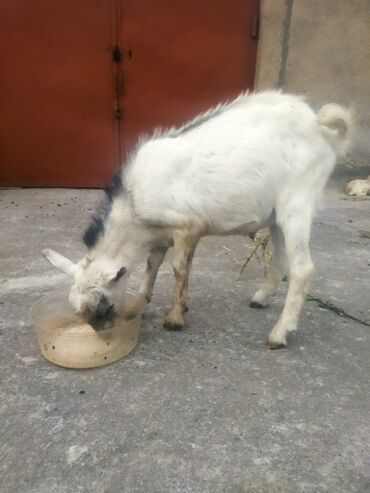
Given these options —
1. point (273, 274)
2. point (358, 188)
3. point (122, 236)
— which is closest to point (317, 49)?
point (358, 188)

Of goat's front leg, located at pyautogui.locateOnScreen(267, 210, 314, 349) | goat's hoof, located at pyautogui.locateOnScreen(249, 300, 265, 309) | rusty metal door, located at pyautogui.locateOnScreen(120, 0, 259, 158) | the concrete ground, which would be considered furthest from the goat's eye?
rusty metal door, located at pyautogui.locateOnScreen(120, 0, 259, 158)

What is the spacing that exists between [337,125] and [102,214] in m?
1.65

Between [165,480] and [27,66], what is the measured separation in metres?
6.46

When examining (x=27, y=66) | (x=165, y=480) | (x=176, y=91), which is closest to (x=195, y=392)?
(x=165, y=480)

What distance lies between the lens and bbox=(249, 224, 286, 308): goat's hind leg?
412 cm

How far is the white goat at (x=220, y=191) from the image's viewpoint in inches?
138

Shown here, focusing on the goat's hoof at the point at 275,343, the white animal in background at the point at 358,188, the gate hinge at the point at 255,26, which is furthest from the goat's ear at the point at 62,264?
the white animal in background at the point at 358,188

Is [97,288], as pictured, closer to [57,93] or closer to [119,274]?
[119,274]

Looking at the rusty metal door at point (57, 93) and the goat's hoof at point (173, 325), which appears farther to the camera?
the rusty metal door at point (57, 93)

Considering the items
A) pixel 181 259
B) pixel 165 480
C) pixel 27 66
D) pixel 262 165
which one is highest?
pixel 27 66

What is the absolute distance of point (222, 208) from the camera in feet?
11.7

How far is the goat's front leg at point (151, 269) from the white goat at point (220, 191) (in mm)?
241

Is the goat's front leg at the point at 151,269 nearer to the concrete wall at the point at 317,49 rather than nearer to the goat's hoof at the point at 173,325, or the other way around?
the goat's hoof at the point at 173,325

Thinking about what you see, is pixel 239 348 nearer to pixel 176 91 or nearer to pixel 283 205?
pixel 283 205
